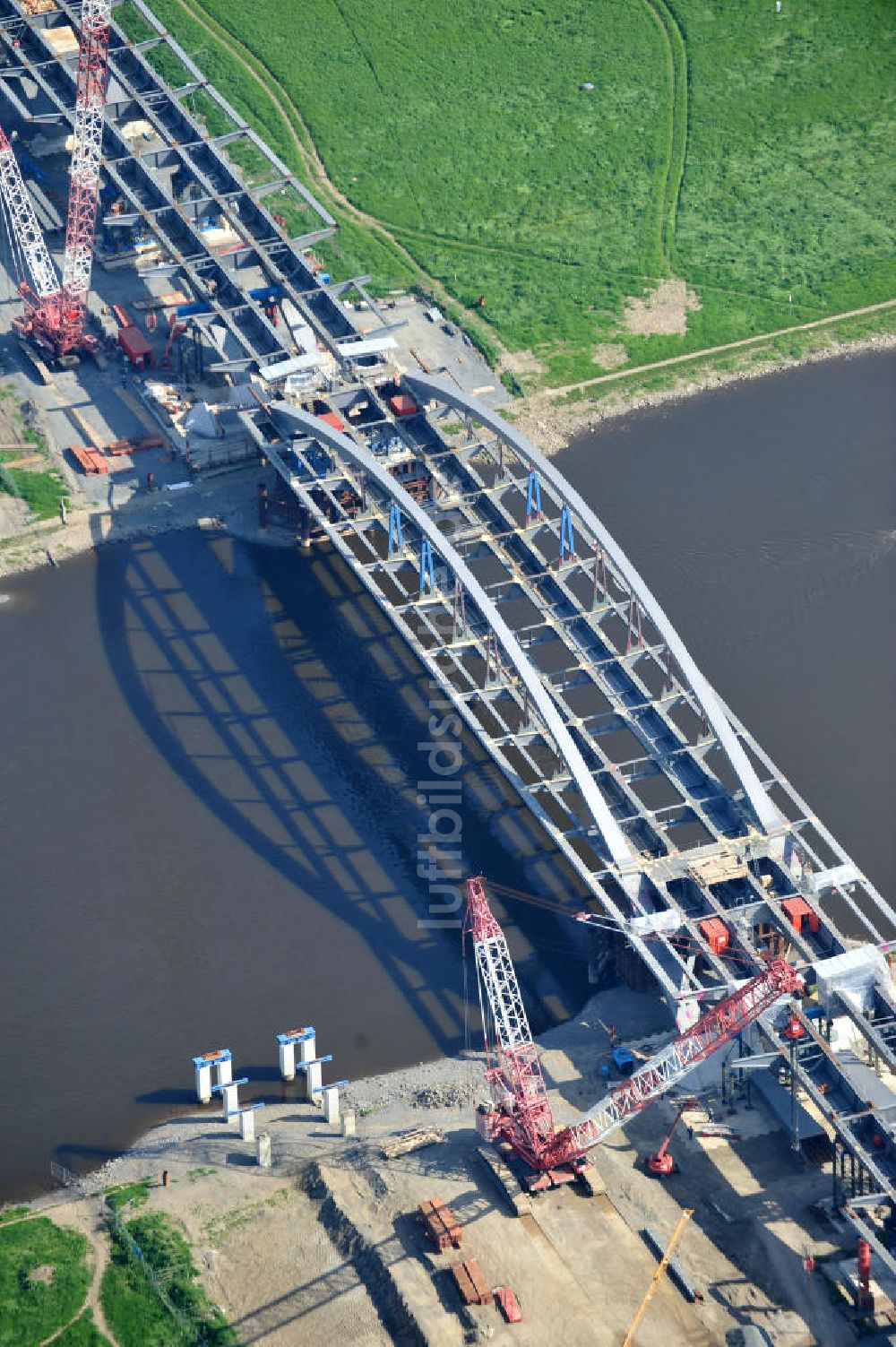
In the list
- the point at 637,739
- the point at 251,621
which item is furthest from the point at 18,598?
the point at 637,739

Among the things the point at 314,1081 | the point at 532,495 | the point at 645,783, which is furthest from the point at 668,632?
the point at 314,1081

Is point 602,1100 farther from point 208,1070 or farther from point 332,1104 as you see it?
point 208,1070

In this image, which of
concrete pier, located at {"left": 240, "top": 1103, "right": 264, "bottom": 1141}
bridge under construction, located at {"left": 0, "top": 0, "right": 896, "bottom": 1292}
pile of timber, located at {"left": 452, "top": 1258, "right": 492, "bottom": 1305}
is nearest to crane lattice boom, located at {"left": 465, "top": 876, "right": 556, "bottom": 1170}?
bridge under construction, located at {"left": 0, "top": 0, "right": 896, "bottom": 1292}

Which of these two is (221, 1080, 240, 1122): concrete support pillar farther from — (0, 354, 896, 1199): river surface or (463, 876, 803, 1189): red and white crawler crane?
(463, 876, 803, 1189): red and white crawler crane

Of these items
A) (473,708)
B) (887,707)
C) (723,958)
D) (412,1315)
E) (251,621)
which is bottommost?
(412,1315)

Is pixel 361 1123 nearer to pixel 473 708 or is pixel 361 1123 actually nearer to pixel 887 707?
pixel 473 708

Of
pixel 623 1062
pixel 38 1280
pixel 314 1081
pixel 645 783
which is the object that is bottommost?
pixel 623 1062
